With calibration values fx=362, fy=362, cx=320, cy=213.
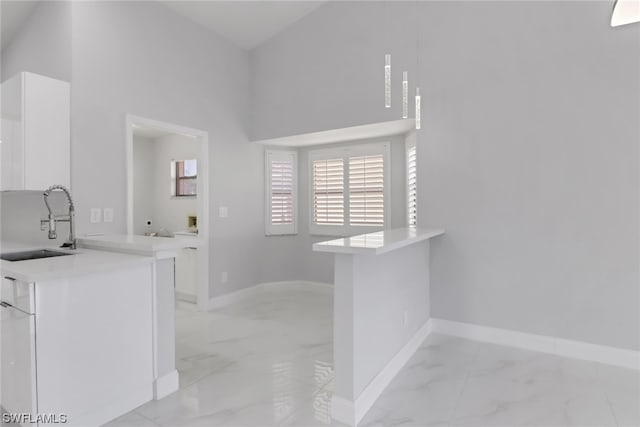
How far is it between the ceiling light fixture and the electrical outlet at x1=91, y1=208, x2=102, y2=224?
143 inches

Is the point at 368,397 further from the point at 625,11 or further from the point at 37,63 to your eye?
the point at 37,63

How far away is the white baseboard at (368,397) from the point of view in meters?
2.01

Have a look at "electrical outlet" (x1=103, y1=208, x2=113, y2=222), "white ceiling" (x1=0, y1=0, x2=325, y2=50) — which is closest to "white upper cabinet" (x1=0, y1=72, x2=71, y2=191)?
"electrical outlet" (x1=103, y1=208, x2=113, y2=222)

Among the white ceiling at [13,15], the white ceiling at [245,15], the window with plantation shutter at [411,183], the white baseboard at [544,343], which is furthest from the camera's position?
the window with plantation shutter at [411,183]

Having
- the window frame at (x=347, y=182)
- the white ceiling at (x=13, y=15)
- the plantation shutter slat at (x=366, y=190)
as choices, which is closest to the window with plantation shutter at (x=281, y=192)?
the window frame at (x=347, y=182)

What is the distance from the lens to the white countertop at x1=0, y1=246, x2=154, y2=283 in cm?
171

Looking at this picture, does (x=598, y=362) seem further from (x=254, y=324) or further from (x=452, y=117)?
(x=254, y=324)

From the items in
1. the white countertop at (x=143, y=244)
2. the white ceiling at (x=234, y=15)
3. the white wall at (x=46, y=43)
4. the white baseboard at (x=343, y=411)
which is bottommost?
the white baseboard at (x=343, y=411)

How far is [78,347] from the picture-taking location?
1875mm

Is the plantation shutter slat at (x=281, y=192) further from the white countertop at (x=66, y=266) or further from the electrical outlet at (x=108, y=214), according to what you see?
the white countertop at (x=66, y=266)

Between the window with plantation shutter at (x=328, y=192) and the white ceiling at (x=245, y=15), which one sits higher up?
the white ceiling at (x=245, y=15)

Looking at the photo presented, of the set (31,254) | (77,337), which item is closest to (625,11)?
(77,337)

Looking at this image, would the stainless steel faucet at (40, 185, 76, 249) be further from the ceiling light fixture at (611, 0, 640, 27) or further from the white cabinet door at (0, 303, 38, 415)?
the ceiling light fixture at (611, 0, 640, 27)

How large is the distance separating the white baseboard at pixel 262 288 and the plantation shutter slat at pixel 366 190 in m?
1.03
